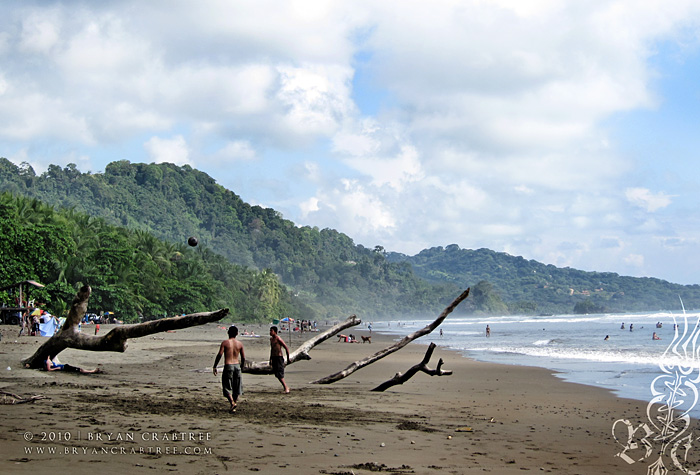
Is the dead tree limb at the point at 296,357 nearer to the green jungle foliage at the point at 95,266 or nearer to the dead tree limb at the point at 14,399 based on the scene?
the dead tree limb at the point at 14,399

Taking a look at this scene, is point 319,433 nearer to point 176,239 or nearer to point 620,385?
point 620,385

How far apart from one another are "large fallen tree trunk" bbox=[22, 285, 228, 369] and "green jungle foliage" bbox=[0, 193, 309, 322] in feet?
98.1

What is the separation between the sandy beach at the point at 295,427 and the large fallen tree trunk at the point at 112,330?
0.85 m

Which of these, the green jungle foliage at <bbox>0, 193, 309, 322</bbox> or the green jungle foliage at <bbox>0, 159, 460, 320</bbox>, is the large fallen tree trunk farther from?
the green jungle foliage at <bbox>0, 159, 460, 320</bbox>

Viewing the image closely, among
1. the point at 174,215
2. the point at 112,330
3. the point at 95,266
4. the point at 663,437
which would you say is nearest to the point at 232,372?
the point at 112,330

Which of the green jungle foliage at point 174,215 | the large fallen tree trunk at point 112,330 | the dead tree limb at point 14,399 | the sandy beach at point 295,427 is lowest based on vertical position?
the sandy beach at point 295,427

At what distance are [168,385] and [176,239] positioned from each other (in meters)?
166

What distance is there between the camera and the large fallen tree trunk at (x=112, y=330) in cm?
964

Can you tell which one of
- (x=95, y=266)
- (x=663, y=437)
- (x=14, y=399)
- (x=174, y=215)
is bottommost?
(x=663, y=437)

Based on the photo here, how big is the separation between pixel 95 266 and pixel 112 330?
46.0m

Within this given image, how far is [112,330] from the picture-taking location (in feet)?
34.4

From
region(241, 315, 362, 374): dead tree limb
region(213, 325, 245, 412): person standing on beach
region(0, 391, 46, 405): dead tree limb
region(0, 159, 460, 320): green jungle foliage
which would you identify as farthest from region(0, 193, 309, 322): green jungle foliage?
region(0, 159, 460, 320): green jungle foliage

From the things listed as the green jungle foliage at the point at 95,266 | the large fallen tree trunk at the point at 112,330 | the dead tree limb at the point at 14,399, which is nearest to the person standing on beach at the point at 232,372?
the large fallen tree trunk at the point at 112,330

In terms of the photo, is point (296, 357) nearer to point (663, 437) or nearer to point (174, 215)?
point (663, 437)
